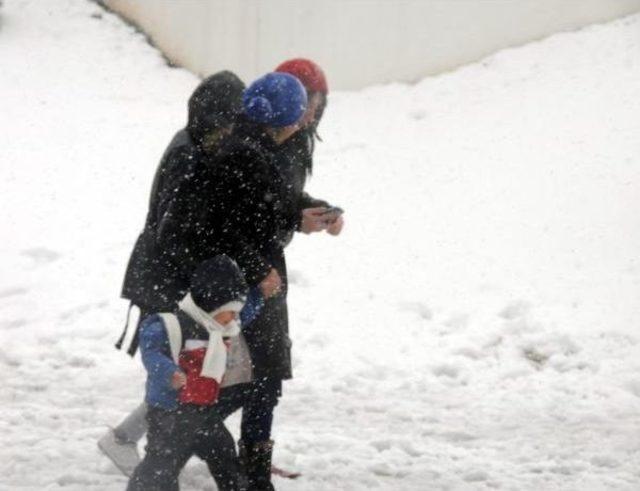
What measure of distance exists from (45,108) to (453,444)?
671 centimetres

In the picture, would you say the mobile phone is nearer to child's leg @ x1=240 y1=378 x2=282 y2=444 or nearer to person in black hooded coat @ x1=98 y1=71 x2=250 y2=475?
person in black hooded coat @ x1=98 y1=71 x2=250 y2=475

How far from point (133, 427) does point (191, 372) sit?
3.21ft

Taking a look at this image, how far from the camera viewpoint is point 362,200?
30.2 ft

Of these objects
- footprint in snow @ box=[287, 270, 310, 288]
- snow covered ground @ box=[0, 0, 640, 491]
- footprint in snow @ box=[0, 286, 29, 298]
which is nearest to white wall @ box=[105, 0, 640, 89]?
snow covered ground @ box=[0, 0, 640, 491]

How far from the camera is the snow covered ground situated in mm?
5387

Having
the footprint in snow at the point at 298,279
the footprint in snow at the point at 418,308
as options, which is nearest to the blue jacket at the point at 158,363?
the footprint in snow at the point at 418,308

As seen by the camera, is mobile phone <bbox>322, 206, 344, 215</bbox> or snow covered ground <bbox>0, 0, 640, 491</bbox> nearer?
mobile phone <bbox>322, 206, 344, 215</bbox>

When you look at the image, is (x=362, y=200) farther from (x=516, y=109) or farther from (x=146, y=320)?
(x=146, y=320)

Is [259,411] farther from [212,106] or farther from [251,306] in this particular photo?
[212,106]

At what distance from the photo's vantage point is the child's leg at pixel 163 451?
12.8ft

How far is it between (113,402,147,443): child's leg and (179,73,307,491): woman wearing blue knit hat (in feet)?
1.76

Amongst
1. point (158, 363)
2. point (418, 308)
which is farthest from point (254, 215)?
point (418, 308)

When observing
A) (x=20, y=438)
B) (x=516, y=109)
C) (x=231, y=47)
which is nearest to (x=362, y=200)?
(x=516, y=109)

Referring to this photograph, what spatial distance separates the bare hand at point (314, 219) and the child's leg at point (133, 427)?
3.52 ft
